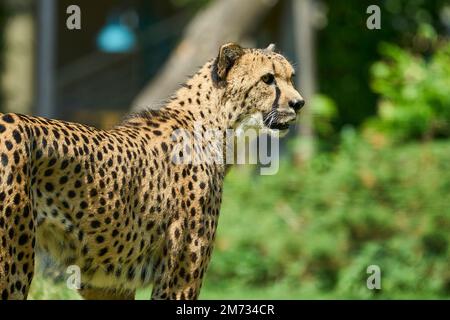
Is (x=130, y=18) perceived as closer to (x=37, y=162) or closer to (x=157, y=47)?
(x=157, y=47)

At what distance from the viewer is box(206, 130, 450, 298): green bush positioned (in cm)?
1039

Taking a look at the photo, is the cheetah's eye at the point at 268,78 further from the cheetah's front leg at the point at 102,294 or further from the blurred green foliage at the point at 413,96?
the blurred green foliage at the point at 413,96

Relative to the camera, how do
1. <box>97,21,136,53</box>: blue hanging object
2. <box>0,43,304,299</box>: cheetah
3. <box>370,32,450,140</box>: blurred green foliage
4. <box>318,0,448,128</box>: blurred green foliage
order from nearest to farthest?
<box>0,43,304,299</box>: cheetah, <box>370,32,450,140</box>: blurred green foliage, <box>318,0,448,128</box>: blurred green foliage, <box>97,21,136,53</box>: blue hanging object

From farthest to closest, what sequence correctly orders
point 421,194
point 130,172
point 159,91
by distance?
1. point 159,91
2. point 421,194
3. point 130,172

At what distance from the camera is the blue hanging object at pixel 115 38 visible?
60.5 feet

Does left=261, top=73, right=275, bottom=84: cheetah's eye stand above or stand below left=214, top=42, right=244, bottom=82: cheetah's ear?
below

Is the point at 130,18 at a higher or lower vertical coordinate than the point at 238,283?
higher

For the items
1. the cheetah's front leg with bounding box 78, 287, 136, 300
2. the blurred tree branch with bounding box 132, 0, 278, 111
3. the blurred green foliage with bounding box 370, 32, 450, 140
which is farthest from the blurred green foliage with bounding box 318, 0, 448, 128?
the cheetah's front leg with bounding box 78, 287, 136, 300

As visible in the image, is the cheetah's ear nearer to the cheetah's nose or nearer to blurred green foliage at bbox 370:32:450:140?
the cheetah's nose

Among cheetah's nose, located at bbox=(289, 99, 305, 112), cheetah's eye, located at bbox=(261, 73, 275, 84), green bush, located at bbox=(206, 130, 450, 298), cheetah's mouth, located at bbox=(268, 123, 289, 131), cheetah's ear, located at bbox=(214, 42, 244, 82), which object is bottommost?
green bush, located at bbox=(206, 130, 450, 298)

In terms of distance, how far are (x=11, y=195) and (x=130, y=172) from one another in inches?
34.0

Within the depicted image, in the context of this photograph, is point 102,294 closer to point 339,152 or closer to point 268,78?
point 268,78

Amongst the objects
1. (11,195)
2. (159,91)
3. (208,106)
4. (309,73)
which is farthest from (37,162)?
(309,73)

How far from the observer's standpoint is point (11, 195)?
4781 millimetres
